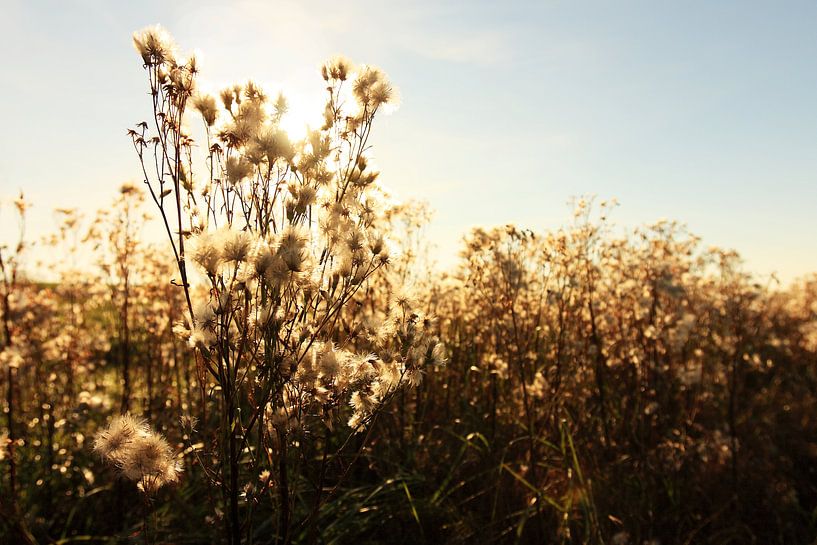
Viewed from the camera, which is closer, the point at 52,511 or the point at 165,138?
the point at 165,138

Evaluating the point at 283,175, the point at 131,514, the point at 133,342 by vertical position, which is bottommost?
the point at 131,514

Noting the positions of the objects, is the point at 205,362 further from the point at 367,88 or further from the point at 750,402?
the point at 750,402

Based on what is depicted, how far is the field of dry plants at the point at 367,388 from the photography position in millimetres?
1893

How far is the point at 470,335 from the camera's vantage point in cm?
511

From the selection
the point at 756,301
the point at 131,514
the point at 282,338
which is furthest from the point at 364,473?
the point at 756,301

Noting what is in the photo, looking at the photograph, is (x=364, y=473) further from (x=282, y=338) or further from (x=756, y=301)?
(x=756, y=301)

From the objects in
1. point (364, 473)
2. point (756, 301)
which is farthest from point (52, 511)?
point (756, 301)

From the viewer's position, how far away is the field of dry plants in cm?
189

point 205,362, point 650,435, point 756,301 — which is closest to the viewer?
point 205,362

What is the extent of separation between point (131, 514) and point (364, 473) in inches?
61.2

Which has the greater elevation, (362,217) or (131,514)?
(362,217)

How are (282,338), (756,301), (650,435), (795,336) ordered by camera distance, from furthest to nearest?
(795,336), (756,301), (650,435), (282,338)

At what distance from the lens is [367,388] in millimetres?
2012

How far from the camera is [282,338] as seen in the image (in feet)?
6.58
